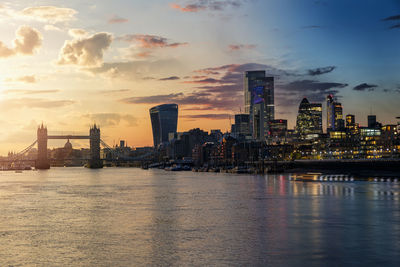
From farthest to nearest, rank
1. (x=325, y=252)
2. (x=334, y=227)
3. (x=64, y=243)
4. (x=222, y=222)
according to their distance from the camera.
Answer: (x=222, y=222) → (x=334, y=227) → (x=64, y=243) → (x=325, y=252)

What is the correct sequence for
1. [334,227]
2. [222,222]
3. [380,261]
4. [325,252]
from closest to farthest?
[380,261]
[325,252]
[334,227]
[222,222]

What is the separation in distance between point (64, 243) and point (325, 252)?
16324 mm

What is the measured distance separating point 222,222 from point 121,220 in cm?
882

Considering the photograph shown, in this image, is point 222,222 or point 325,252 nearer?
point 325,252

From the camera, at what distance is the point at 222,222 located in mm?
38750

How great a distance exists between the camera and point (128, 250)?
2798 cm

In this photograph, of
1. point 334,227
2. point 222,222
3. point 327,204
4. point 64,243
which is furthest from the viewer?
point 327,204

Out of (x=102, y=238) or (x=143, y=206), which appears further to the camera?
(x=143, y=206)

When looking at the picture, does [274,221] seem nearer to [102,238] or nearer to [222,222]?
[222,222]

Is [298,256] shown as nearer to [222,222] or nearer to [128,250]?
[128,250]

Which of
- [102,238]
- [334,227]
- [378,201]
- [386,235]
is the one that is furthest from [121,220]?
[378,201]

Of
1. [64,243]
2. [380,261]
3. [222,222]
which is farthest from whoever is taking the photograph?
[222,222]

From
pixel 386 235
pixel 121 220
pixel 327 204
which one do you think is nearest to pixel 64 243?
pixel 121 220

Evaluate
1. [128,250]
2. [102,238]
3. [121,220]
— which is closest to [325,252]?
[128,250]
